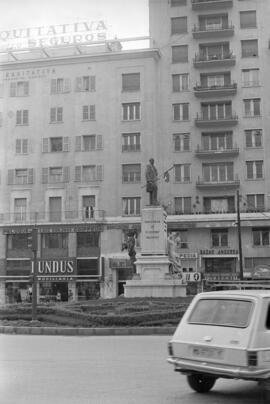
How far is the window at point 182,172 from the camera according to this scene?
179 ft

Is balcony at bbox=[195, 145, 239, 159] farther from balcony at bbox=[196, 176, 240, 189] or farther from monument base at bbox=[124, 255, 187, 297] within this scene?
monument base at bbox=[124, 255, 187, 297]

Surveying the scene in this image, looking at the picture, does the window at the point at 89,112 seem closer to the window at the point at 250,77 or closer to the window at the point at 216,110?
the window at the point at 216,110

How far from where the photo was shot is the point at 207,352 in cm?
771

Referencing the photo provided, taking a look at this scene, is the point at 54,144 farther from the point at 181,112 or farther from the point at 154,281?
the point at 154,281

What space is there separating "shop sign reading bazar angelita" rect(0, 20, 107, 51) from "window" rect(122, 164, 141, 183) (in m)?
13.6

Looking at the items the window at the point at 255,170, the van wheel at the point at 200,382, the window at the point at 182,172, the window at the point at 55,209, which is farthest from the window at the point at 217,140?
the van wheel at the point at 200,382

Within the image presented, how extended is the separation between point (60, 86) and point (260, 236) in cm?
2396

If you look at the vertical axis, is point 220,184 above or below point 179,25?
below

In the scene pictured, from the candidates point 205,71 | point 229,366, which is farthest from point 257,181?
point 229,366

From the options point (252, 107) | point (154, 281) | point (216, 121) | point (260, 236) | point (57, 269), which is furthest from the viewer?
point (252, 107)

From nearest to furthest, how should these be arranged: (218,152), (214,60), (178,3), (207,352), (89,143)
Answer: (207,352), (218,152), (214,60), (89,143), (178,3)

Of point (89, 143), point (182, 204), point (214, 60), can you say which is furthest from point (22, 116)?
point (214, 60)

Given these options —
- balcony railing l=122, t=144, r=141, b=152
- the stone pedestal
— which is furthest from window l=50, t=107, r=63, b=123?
the stone pedestal

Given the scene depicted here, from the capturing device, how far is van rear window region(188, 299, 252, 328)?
7.73 metres
